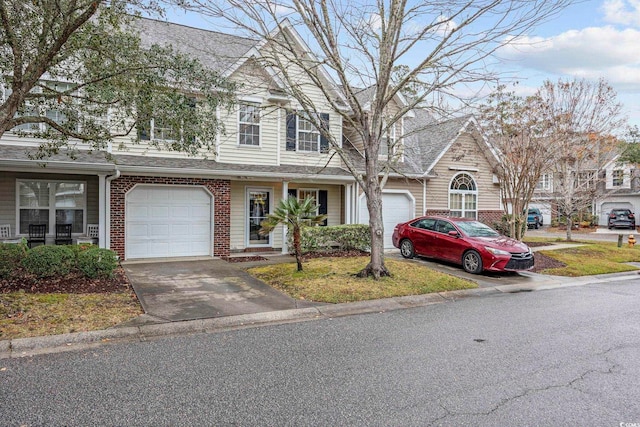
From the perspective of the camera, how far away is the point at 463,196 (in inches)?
746

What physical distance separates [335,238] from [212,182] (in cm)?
472

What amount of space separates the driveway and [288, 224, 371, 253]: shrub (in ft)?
10.2

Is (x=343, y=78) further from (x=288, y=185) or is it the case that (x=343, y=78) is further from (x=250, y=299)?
(x=288, y=185)

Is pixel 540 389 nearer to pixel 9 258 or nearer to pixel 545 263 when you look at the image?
pixel 9 258

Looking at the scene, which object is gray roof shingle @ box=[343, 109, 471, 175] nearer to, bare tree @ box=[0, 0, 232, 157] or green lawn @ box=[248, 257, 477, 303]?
green lawn @ box=[248, 257, 477, 303]

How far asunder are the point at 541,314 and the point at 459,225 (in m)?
5.32

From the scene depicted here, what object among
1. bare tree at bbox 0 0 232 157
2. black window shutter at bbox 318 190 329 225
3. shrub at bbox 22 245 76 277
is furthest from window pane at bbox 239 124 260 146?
shrub at bbox 22 245 76 277

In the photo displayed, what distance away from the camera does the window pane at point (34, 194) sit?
12583 millimetres

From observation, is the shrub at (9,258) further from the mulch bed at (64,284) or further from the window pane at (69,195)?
the window pane at (69,195)

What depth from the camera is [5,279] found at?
27.9ft

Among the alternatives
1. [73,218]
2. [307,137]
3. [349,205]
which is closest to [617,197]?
[349,205]

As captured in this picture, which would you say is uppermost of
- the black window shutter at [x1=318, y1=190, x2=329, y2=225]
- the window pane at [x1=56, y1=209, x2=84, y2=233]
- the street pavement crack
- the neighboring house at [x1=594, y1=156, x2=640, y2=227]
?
the neighboring house at [x1=594, y1=156, x2=640, y2=227]

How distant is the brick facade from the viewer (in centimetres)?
1223

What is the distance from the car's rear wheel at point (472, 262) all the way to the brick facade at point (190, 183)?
7.62 metres
